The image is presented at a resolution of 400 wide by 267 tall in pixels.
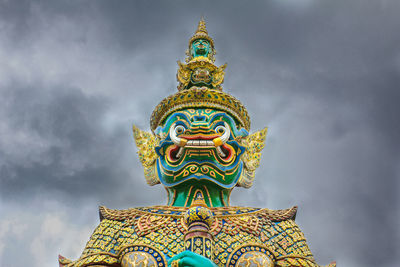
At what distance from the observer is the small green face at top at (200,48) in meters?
9.84

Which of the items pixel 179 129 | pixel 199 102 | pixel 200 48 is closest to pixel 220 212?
pixel 179 129

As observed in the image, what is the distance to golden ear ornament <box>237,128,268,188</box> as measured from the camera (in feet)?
28.7

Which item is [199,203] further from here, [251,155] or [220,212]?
[251,155]

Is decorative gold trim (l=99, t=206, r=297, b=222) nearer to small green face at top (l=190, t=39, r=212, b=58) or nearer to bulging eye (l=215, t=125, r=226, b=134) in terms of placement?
bulging eye (l=215, t=125, r=226, b=134)

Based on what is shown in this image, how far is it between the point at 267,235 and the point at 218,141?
5.49 feet

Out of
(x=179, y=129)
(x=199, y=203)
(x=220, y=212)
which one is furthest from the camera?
(x=179, y=129)

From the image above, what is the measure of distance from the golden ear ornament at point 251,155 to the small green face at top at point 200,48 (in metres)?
2.01

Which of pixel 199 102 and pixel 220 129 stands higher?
pixel 199 102

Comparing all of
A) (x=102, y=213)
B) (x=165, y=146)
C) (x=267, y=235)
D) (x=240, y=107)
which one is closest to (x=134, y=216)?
(x=102, y=213)

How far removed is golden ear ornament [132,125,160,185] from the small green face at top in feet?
6.54

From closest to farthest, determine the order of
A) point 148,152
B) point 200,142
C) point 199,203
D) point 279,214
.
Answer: point 199,203
point 279,214
point 200,142
point 148,152

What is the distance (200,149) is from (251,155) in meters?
1.41

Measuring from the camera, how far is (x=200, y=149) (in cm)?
792

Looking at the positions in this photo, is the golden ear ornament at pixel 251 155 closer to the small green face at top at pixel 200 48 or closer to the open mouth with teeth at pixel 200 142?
the open mouth with teeth at pixel 200 142
